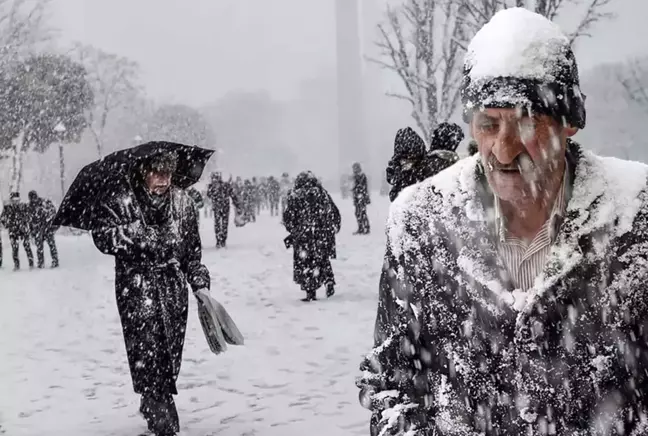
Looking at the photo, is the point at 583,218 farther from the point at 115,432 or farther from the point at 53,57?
the point at 53,57

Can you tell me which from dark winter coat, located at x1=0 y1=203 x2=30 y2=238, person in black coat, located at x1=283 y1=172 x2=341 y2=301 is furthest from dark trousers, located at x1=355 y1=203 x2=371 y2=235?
person in black coat, located at x1=283 y1=172 x2=341 y2=301

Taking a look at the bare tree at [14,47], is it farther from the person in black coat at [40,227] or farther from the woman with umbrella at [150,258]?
the woman with umbrella at [150,258]

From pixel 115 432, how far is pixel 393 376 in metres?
4.41

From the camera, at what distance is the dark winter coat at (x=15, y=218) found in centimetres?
1789

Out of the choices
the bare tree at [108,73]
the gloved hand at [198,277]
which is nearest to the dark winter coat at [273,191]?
the bare tree at [108,73]

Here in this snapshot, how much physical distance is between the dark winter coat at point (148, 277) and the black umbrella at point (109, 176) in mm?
118

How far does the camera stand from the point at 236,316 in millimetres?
9812

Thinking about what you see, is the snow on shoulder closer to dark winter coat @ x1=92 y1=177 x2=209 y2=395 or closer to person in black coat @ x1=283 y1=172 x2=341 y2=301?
dark winter coat @ x1=92 y1=177 x2=209 y2=395

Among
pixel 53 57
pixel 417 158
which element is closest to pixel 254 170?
pixel 53 57

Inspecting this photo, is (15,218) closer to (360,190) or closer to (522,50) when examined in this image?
(360,190)

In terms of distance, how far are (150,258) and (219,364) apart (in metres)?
2.60

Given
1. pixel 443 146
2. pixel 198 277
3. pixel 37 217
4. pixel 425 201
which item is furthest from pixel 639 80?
pixel 425 201

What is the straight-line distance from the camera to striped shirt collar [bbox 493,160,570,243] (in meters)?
1.48

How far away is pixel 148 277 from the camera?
518cm
